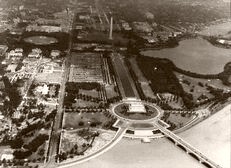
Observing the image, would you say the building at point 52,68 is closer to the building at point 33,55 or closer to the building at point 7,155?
the building at point 33,55

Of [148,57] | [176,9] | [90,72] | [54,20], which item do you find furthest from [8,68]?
[176,9]

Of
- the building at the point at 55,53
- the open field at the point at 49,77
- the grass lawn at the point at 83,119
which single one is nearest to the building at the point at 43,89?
the open field at the point at 49,77

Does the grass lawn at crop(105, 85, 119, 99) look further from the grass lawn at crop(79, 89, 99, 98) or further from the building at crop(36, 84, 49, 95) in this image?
the building at crop(36, 84, 49, 95)

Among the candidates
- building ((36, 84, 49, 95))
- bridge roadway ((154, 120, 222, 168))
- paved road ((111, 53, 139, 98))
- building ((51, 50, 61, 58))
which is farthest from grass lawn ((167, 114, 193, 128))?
building ((51, 50, 61, 58))

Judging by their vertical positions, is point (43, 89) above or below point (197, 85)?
above

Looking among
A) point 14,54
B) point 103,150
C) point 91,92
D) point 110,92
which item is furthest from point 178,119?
point 14,54

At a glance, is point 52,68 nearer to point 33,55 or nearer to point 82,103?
point 33,55
